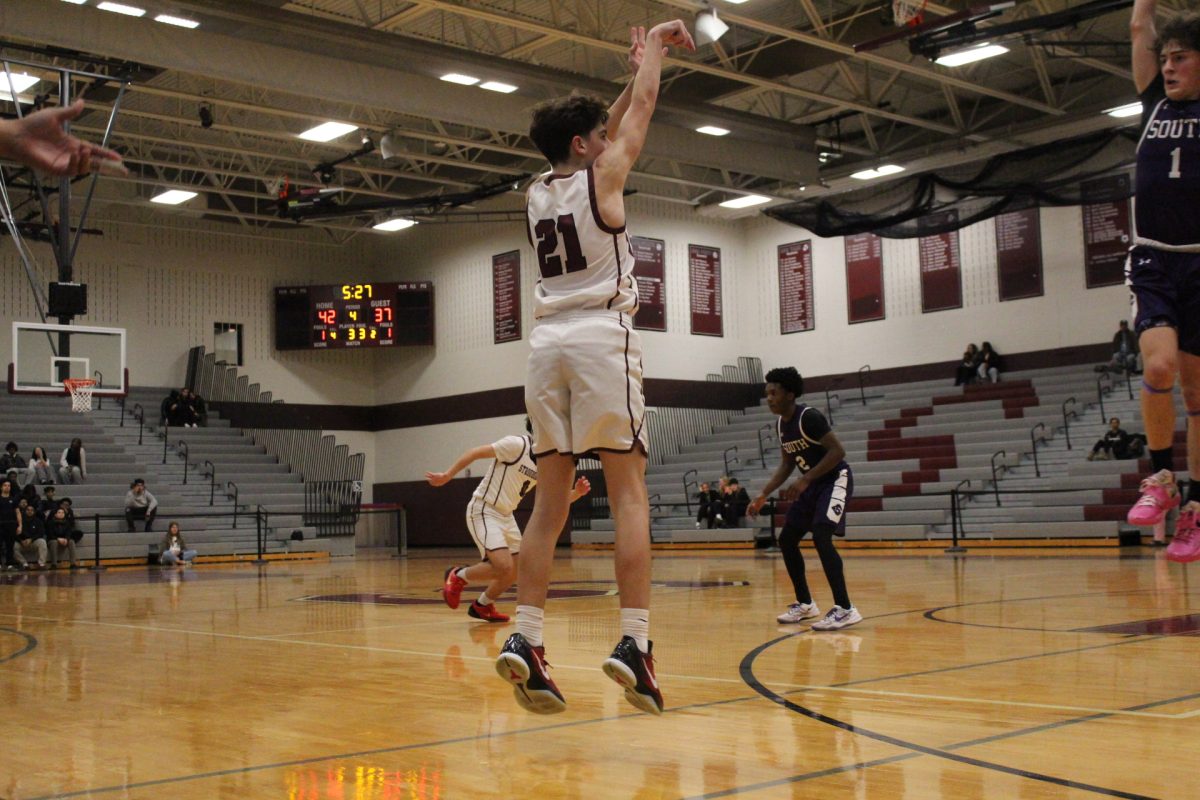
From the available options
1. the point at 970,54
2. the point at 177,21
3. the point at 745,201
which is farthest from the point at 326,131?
the point at 970,54

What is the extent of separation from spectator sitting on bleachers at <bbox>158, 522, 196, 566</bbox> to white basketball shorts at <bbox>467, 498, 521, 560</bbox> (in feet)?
46.9

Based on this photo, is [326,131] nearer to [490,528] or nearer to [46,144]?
[490,528]

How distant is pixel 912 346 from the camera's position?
26734 mm

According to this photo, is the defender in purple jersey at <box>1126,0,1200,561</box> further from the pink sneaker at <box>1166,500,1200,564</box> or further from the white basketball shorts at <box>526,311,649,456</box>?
the white basketball shorts at <box>526,311,649,456</box>

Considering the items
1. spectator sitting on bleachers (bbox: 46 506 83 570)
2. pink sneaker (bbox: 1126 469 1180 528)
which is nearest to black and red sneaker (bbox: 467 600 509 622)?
pink sneaker (bbox: 1126 469 1180 528)

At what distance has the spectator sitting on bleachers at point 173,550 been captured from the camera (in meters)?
21.9

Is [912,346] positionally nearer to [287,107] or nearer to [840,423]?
[840,423]

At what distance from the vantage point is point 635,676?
13.0 feet

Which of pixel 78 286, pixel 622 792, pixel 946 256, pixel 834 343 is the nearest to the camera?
pixel 622 792

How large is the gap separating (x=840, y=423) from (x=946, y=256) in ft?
13.6

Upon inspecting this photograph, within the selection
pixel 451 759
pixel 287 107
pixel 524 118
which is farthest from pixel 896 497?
pixel 451 759

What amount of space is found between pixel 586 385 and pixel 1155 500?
224cm

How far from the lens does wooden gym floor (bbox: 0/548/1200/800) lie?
348 centimetres

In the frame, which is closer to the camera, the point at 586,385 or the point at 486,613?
the point at 586,385
